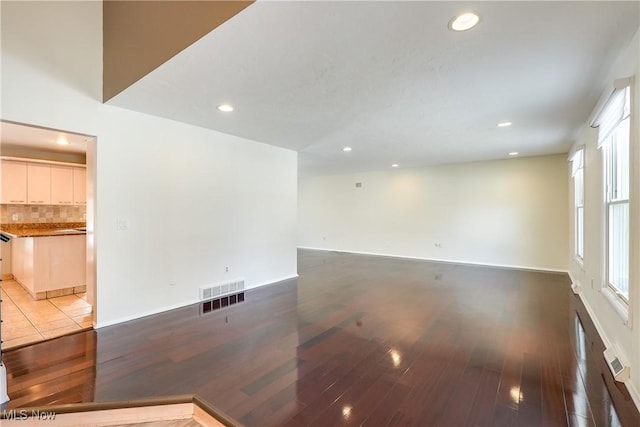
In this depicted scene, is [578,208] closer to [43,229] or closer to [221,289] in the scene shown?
[221,289]

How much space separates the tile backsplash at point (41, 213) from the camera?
5236mm

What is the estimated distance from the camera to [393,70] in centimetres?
239

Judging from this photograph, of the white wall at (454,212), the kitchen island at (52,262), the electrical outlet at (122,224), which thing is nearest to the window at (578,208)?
the white wall at (454,212)

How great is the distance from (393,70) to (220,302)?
3.46m

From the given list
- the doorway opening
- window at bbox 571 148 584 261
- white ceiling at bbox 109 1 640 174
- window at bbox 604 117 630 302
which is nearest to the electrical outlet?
the doorway opening

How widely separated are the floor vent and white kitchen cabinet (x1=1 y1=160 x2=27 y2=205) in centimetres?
373

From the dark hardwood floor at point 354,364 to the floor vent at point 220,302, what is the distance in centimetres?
12

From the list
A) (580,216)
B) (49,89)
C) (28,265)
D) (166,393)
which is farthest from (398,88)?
(28,265)

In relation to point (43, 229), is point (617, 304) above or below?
below

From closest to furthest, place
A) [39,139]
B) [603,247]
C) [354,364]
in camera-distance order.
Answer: [354,364] → [603,247] → [39,139]

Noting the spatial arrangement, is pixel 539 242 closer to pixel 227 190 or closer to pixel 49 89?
pixel 227 190

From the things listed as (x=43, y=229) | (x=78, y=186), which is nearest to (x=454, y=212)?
(x=78, y=186)

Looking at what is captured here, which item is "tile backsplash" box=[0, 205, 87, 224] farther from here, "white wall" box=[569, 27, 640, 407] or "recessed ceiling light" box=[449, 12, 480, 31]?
"white wall" box=[569, 27, 640, 407]

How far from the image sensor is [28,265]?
4.24 m
